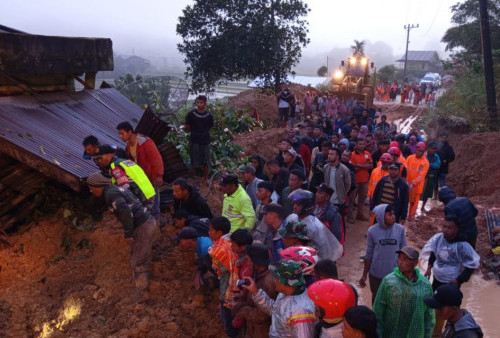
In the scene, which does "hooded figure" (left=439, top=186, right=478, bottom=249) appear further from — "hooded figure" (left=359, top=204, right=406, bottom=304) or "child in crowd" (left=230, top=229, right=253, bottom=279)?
"child in crowd" (left=230, top=229, right=253, bottom=279)

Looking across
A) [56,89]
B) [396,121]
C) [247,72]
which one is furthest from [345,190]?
[396,121]

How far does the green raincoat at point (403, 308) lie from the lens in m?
3.30

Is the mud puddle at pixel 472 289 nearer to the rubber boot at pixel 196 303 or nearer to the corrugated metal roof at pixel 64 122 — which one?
the rubber boot at pixel 196 303

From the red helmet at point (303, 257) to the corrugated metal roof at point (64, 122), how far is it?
2.87m

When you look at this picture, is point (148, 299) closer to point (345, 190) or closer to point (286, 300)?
point (286, 300)

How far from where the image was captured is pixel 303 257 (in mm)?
3225

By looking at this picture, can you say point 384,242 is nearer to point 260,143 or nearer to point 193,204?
point 193,204

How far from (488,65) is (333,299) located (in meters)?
14.1

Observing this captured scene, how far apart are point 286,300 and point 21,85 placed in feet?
17.8

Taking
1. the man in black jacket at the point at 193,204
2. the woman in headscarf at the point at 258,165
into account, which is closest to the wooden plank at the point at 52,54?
the man in black jacket at the point at 193,204

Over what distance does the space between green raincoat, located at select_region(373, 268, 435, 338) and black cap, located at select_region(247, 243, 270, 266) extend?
1012 millimetres

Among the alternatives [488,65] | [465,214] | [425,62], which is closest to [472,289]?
[465,214]

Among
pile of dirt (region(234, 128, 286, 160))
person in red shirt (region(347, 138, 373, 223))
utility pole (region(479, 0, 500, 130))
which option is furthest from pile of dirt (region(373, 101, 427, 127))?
person in red shirt (region(347, 138, 373, 223))

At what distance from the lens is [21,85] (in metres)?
6.21
